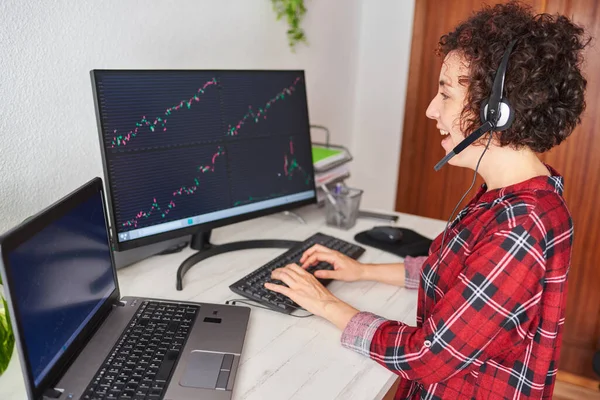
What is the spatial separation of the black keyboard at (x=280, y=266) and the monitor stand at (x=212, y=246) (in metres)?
0.07

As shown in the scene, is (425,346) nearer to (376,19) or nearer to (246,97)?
(246,97)

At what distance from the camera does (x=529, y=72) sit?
2.77ft

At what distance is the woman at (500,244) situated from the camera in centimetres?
80

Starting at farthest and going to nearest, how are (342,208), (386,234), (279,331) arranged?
1. (342,208)
2. (386,234)
3. (279,331)

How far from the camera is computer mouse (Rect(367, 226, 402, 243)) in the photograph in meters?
1.46

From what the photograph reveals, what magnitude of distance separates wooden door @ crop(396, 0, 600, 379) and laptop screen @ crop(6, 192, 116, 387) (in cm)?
178

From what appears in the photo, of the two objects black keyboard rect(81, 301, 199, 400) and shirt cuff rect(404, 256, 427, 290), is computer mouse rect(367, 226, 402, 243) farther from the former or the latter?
black keyboard rect(81, 301, 199, 400)

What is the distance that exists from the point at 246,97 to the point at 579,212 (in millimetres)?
1569

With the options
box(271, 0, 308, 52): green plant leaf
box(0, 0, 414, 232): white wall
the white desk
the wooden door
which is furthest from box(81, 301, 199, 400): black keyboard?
the wooden door

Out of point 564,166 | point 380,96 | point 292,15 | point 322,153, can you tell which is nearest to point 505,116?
point 322,153

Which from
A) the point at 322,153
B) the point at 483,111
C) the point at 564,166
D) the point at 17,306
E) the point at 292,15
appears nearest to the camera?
the point at 17,306

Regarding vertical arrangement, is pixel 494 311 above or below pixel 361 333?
above

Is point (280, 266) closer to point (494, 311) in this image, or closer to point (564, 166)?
point (494, 311)

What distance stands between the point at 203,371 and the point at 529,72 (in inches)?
28.4
